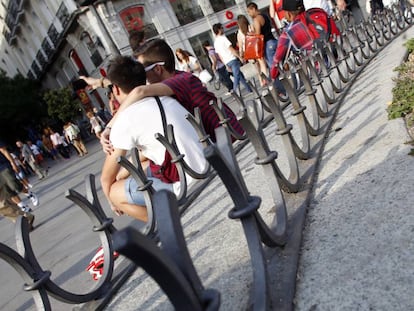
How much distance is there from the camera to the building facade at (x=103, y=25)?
26.6 meters

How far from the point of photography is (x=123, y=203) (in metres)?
3.05

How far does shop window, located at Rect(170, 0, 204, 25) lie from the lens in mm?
29125

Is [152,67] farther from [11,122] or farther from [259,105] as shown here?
[11,122]

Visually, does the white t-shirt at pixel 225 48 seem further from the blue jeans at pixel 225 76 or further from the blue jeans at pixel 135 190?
the blue jeans at pixel 135 190

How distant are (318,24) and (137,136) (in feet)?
13.6

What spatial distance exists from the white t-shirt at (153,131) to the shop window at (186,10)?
27913 mm

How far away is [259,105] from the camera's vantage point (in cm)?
463

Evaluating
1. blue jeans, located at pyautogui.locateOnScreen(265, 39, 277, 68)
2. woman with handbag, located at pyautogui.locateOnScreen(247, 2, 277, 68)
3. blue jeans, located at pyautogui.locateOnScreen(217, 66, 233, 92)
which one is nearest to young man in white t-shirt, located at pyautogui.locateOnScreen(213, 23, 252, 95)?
blue jeans, located at pyautogui.locateOnScreen(217, 66, 233, 92)

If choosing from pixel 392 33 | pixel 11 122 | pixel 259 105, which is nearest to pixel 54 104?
pixel 11 122

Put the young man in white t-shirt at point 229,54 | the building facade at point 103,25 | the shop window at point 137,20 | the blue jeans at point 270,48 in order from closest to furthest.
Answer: the blue jeans at point 270,48 < the young man in white t-shirt at point 229,54 < the building facade at point 103,25 < the shop window at point 137,20

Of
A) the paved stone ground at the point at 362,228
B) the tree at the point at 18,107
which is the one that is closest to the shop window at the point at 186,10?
the tree at the point at 18,107

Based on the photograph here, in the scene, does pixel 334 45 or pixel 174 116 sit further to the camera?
pixel 334 45

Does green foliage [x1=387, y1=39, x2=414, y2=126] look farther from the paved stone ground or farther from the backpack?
the backpack

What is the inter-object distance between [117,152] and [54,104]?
99.8 feet
